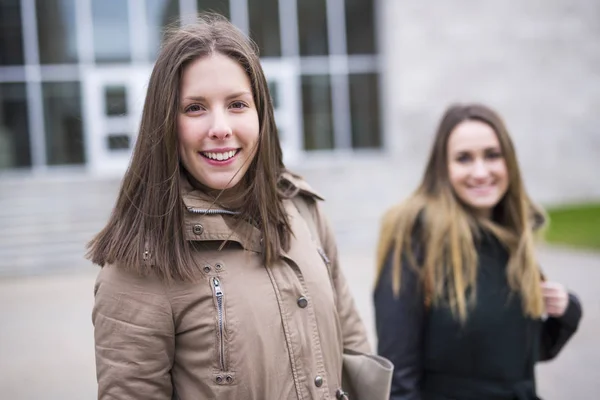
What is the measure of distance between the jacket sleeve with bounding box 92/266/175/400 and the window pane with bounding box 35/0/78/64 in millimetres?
12863

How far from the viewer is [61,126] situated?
43.3 ft

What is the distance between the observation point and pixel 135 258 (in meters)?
1.57

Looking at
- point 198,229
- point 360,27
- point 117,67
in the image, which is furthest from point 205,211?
point 360,27

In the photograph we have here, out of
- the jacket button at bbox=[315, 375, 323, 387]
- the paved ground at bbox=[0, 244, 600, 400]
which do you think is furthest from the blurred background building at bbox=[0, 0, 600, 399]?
the jacket button at bbox=[315, 375, 323, 387]

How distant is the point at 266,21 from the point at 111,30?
347 centimetres

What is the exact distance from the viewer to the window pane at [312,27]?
1413 cm

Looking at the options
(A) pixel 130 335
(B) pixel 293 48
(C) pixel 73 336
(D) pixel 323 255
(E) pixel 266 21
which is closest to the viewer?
(A) pixel 130 335

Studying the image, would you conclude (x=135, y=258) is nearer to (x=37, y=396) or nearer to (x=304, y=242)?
(x=304, y=242)

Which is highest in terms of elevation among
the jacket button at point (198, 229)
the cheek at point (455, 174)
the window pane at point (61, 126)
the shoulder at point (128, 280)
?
the window pane at point (61, 126)

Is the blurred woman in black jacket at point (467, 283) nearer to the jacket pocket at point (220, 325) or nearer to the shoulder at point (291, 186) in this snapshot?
the shoulder at point (291, 186)

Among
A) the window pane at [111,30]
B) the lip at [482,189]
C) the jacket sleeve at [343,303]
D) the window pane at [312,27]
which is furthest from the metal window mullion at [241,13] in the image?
the jacket sleeve at [343,303]

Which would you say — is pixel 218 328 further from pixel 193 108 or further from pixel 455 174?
pixel 455 174

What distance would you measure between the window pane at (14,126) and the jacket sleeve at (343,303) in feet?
40.9

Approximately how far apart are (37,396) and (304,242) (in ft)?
12.7
